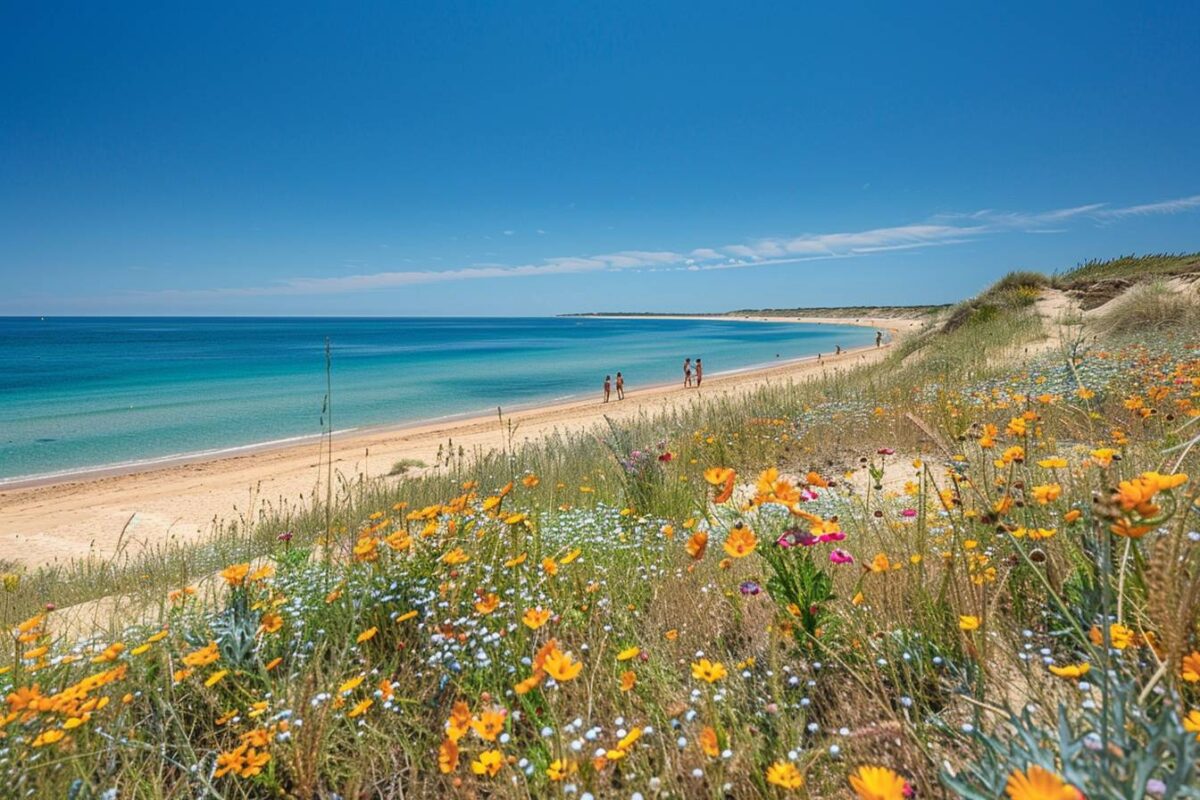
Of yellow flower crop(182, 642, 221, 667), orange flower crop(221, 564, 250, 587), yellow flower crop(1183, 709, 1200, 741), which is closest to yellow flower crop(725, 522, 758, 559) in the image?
yellow flower crop(1183, 709, 1200, 741)

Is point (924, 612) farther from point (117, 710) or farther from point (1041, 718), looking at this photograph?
point (117, 710)

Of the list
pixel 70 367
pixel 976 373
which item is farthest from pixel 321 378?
pixel 976 373

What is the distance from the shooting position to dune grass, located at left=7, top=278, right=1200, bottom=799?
1.32 m

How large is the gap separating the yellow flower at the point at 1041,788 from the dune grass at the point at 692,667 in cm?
1

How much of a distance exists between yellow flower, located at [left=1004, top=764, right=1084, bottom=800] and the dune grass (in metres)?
0.01

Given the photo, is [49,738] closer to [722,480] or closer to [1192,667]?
[722,480]

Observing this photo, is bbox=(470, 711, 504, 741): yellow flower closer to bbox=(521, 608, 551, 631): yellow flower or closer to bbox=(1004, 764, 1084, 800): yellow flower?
bbox=(521, 608, 551, 631): yellow flower

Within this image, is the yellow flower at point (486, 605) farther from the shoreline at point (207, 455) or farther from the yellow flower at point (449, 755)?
the shoreline at point (207, 455)

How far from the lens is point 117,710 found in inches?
84.7

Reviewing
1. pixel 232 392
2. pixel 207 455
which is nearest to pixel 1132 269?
pixel 207 455

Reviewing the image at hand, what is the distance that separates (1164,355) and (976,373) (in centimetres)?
243

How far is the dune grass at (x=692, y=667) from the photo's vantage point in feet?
4.33

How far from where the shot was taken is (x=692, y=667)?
1706 millimetres

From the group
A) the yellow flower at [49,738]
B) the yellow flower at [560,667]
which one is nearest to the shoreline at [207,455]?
the yellow flower at [49,738]
